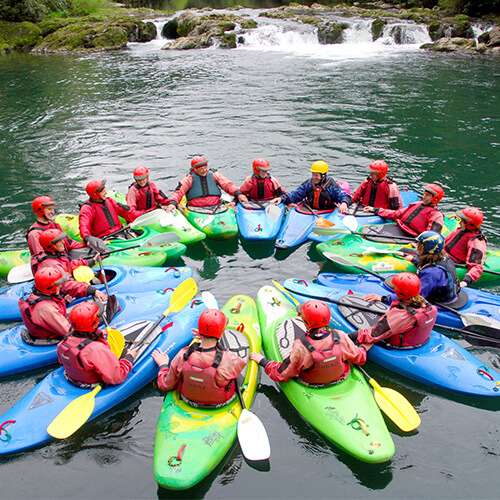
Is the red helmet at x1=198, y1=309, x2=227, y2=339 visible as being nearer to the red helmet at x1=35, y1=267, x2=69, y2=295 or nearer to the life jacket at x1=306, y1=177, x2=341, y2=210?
the red helmet at x1=35, y1=267, x2=69, y2=295

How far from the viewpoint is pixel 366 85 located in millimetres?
16656

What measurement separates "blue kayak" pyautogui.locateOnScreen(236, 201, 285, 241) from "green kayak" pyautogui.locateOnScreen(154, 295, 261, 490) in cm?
324

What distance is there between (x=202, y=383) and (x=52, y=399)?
Answer: 162 cm

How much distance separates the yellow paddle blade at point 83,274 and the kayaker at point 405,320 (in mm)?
3659

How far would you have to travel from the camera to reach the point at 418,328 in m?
4.58

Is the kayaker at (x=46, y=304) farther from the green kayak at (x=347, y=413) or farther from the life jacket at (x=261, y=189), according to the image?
the life jacket at (x=261, y=189)

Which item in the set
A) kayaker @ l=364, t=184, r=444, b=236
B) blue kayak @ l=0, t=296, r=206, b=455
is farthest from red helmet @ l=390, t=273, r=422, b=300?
blue kayak @ l=0, t=296, r=206, b=455

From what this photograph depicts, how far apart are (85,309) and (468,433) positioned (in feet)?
13.5

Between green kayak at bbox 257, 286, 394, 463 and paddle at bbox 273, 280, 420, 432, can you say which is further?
paddle at bbox 273, 280, 420, 432

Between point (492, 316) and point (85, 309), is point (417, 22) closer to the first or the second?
point (492, 316)

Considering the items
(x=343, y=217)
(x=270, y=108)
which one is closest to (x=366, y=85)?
(x=270, y=108)

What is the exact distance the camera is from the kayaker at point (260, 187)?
8172 millimetres

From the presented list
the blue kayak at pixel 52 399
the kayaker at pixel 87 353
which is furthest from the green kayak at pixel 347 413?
the kayaker at pixel 87 353

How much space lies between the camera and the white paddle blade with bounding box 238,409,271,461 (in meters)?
3.77
